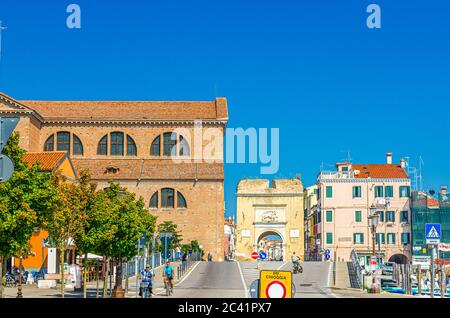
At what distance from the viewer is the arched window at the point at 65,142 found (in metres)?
87.6

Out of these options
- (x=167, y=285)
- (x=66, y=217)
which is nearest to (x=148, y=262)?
(x=167, y=285)

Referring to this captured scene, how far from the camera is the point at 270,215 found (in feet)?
330

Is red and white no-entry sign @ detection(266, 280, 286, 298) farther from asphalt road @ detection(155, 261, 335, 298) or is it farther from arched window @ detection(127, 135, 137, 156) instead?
arched window @ detection(127, 135, 137, 156)

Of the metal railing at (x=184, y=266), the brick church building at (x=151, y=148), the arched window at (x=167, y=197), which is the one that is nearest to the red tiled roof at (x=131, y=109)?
the brick church building at (x=151, y=148)

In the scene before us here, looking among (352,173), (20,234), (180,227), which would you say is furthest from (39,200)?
(352,173)

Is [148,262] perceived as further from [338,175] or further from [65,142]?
[338,175]

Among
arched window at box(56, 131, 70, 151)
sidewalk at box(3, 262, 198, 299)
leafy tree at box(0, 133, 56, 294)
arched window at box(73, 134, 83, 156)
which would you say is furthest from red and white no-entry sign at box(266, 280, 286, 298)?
arched window at box(56, 131, 70, 151)

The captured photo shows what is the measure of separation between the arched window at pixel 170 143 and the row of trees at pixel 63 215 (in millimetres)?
50861

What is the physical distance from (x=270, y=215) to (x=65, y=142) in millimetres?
30100

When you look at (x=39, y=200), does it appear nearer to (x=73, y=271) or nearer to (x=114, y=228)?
(x=114, y=228)

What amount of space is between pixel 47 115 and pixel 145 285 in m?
62.8

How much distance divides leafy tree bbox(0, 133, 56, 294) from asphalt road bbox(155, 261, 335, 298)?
9383 mm

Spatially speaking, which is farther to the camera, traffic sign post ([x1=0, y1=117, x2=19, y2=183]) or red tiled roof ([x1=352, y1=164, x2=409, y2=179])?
red tiled roof ([x1=352, y1=164, x2=409, y2=179])

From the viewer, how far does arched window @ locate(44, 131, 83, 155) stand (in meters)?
87.6
